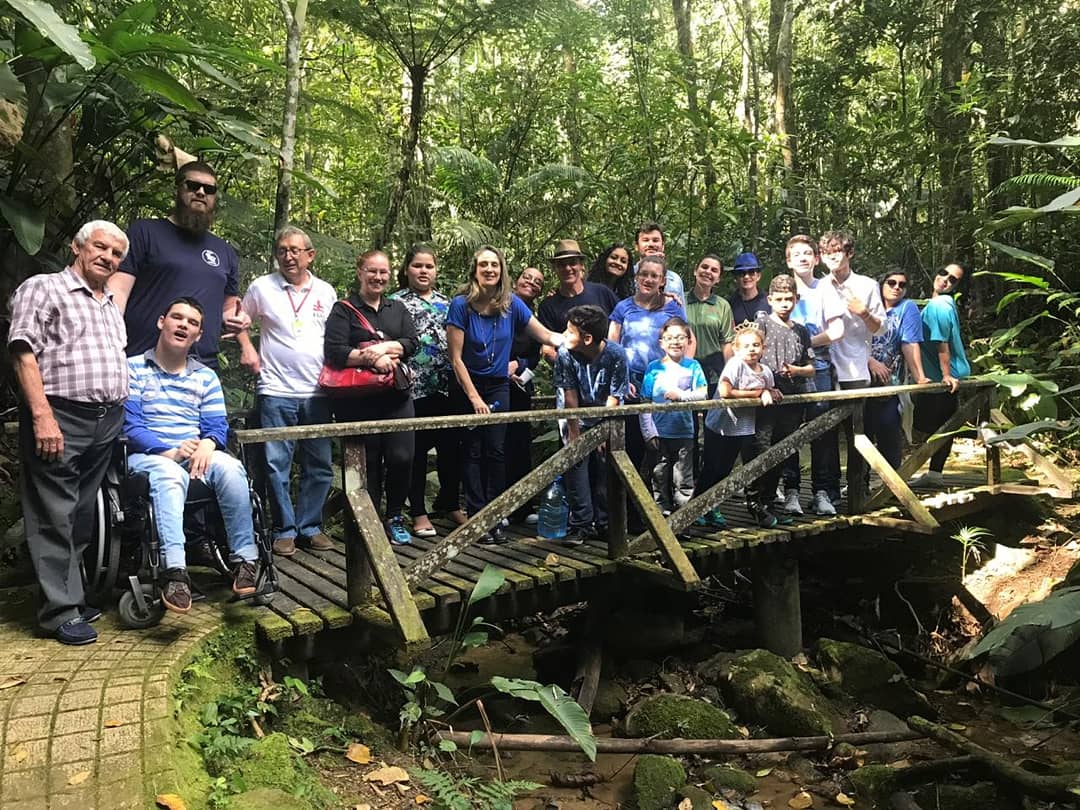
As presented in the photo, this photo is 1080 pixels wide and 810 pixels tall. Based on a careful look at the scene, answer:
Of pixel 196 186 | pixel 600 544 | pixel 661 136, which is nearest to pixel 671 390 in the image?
pixel 600 544

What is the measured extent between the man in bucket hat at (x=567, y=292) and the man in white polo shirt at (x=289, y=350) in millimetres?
1577

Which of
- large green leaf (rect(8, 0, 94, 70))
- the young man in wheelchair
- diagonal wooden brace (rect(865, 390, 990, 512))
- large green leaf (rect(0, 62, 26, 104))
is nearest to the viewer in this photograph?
large green leaf (rect(8, 0, 94, 70))

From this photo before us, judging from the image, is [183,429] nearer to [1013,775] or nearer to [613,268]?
[613,268]

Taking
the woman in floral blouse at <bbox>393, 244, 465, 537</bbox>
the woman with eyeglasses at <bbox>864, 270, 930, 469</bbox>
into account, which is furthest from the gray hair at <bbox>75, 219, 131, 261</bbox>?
the woman with eyeglasses at <bbox>864, 270, 930, 469</bbox>

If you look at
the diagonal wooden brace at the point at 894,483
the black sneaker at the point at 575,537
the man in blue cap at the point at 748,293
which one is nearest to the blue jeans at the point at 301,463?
the black sneaker at the point at 575,537

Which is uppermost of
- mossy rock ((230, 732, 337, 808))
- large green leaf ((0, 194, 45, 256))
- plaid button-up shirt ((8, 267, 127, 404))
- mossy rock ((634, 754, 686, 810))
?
large green leaf ((0, 194, 45, 256))

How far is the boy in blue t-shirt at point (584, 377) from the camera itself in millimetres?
4828

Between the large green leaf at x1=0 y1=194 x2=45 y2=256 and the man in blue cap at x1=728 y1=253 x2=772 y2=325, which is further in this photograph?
the man in blue cap at x1=728 y1=253 x2=772 y2=325

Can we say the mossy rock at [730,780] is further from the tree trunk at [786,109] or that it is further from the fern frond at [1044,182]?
the tree trunk at [786,109]

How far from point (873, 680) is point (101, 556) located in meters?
5.11

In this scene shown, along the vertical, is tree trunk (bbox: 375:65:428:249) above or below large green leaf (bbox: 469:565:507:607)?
above

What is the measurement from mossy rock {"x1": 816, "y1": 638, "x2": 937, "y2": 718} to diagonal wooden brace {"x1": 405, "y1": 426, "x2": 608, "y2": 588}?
9.20ft

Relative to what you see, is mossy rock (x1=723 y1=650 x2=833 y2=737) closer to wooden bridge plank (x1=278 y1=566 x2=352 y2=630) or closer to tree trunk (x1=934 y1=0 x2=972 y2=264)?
wooden bridge plank (x1=278 y1=566 x2=352 y2=630)

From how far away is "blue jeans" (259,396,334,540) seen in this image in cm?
452
